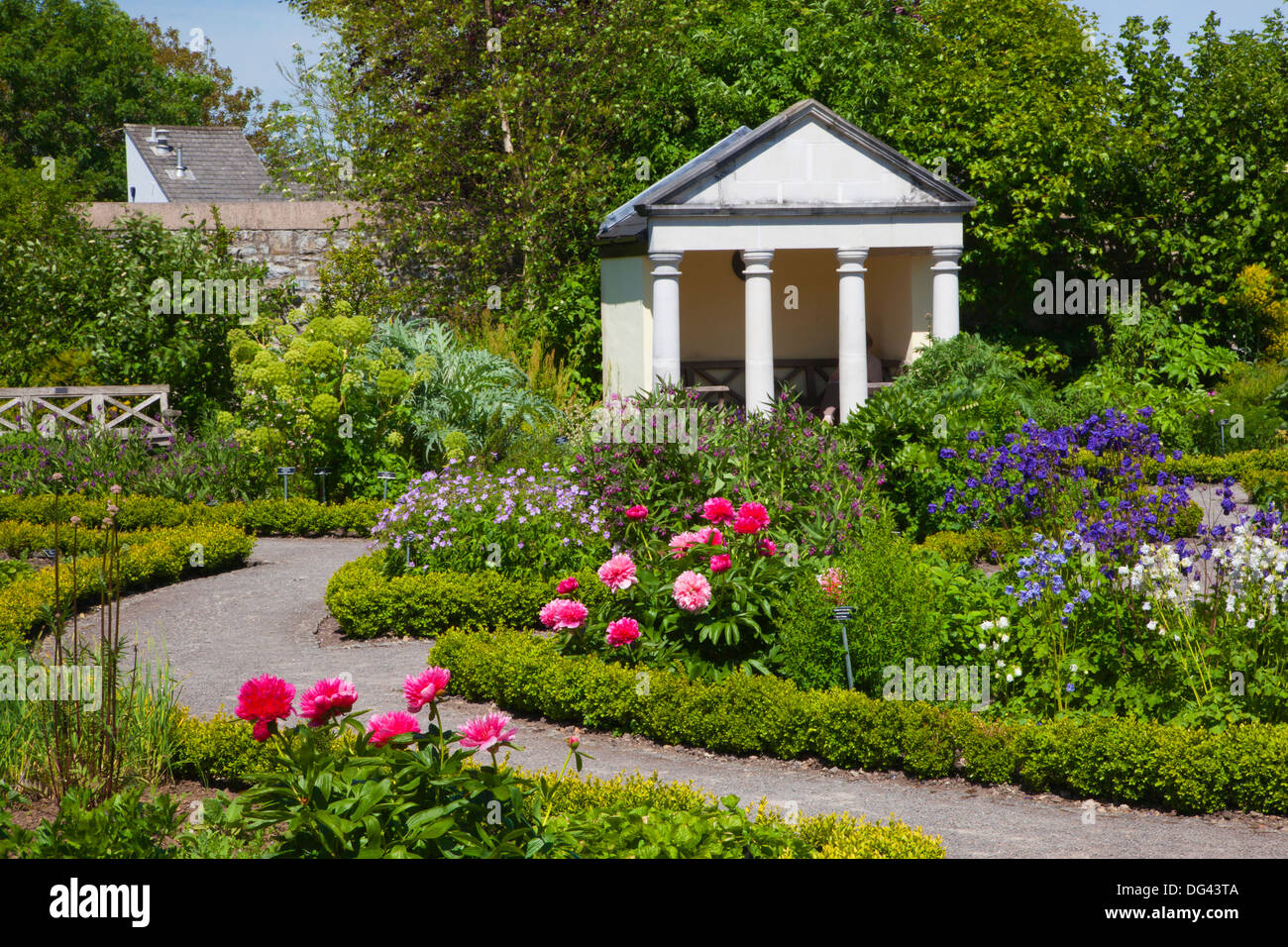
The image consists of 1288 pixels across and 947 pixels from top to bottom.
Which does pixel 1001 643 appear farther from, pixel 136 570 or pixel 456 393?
pixel 456 393

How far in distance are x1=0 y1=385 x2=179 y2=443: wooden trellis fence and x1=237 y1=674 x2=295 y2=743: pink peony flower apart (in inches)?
410

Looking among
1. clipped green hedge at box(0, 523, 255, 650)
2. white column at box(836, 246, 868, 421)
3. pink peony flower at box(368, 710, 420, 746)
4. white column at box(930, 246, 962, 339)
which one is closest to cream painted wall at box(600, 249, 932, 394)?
white column at box(930, 246, 962, 339)

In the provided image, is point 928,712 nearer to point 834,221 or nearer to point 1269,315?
point 834,221

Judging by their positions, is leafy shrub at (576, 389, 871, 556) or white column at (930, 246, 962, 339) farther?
white column at (930, 246, 962, 339)

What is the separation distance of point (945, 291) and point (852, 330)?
134 centimetres

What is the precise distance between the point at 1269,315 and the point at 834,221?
665 cm

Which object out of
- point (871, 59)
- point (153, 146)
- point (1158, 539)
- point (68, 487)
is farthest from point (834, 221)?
point (153, 146)

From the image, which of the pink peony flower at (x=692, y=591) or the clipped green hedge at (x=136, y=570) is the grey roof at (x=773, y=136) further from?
the pink peony flower at (x=692, y=591)

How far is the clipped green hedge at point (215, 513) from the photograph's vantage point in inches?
441

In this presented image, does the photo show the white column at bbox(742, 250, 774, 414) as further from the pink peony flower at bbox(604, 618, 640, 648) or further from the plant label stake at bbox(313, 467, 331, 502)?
the pink peony flower at bbox(604, 618, 640, 648)

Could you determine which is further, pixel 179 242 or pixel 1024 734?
pixel 179 242

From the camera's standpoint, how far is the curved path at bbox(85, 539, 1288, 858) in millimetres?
5086

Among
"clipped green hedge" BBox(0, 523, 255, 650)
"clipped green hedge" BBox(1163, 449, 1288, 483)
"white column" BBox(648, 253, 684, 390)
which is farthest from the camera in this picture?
"white column" BBox(648, 253, 684, 390)

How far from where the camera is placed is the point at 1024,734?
571 cm
